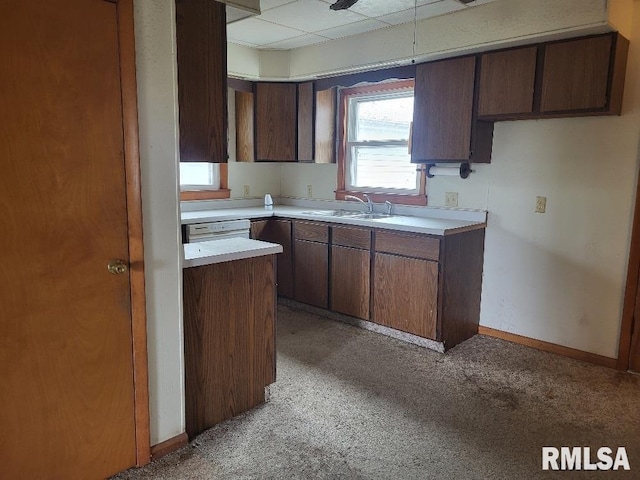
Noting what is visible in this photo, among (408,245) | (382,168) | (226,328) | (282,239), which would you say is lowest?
(226,328)

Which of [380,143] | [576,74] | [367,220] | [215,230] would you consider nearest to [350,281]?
[367,220]

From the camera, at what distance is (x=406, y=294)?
3.47 metres

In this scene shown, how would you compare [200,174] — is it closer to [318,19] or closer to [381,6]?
[318,19]

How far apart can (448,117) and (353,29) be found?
42.6 inches

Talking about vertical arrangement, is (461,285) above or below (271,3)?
below

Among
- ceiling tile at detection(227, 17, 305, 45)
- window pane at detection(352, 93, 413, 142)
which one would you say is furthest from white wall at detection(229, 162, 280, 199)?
ceiling tile at detection(227, 17, 305, 45)

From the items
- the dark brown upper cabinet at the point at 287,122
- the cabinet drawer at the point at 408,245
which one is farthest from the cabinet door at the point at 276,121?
the cabinet drawer at the point at 408,245

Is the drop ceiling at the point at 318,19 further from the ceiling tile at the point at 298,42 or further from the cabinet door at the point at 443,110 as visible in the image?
the cabinet door at the point at 443,110

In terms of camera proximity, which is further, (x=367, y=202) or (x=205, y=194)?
(x=205, y=194)

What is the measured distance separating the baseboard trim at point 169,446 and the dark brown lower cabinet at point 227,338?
70 millimetres

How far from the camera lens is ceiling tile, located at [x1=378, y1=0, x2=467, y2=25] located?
3080 millimetres

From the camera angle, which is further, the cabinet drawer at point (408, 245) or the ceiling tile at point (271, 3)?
the cabinet drawer at point (408, 245)

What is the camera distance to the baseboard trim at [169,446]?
2.08m

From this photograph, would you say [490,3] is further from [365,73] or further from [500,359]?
[500,359]
